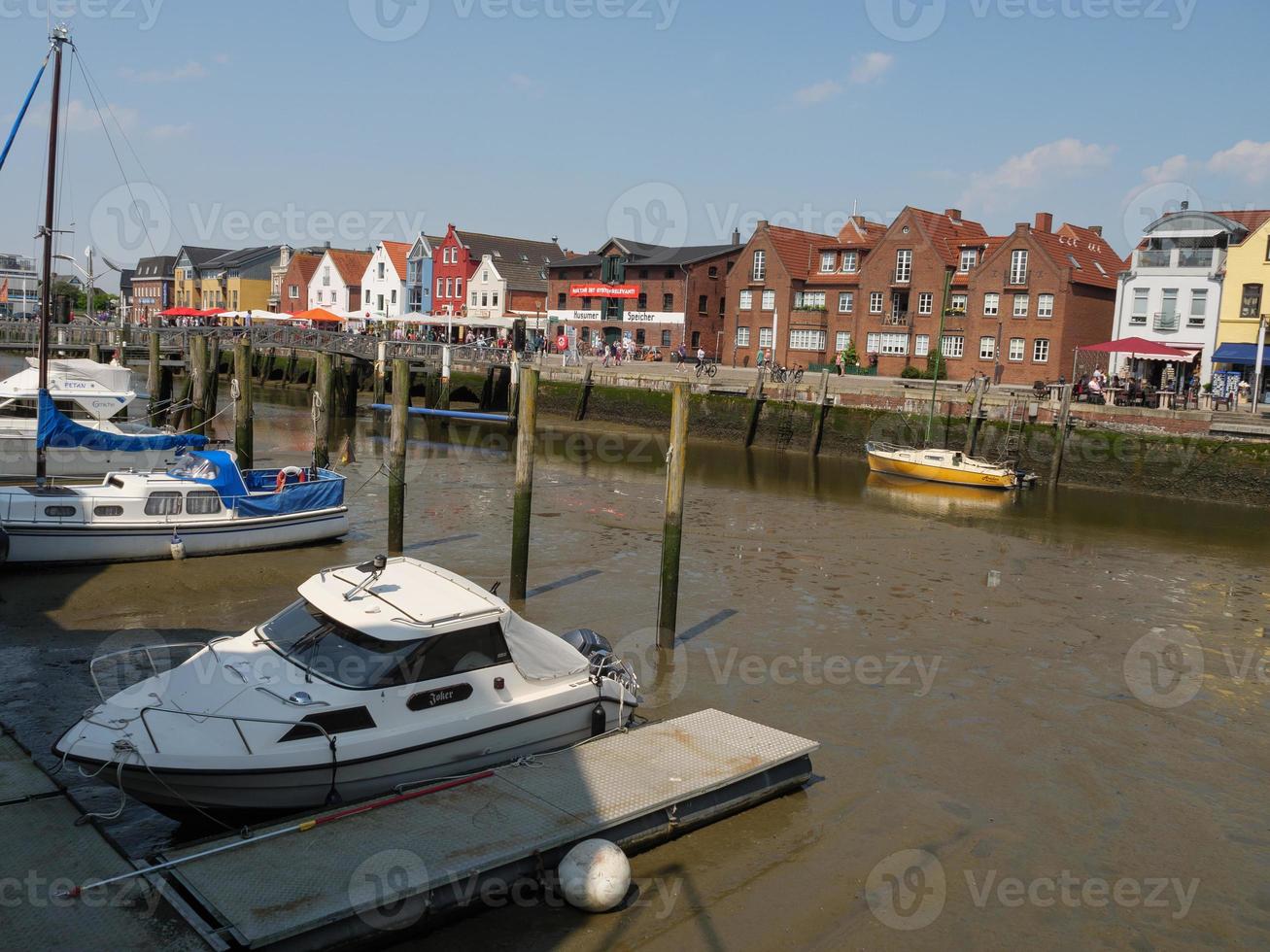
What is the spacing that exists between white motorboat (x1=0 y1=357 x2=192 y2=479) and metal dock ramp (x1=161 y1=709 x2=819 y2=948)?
18.1 meters

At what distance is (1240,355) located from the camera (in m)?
38.1

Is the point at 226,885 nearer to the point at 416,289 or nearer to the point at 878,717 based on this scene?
the point at 878,717

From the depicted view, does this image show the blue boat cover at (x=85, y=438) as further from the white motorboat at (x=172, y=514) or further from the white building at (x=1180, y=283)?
the white building at (x=1180, y=283)

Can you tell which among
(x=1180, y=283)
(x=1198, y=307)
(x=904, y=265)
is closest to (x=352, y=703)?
(x=1198, y=307)

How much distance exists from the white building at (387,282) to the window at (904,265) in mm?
41405

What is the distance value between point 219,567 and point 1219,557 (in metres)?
20.8

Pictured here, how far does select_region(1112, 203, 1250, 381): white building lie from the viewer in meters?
41.1

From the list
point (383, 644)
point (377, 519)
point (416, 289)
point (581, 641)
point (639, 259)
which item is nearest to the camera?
point (383, 644)

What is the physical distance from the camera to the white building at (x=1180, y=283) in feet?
135

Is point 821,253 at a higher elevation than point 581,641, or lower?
higher

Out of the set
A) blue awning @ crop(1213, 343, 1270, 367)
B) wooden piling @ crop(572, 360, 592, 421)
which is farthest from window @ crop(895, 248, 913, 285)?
wooden piling @ crop(572, 360, 592, 421)

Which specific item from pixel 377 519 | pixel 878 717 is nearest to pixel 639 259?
pixel 377 519

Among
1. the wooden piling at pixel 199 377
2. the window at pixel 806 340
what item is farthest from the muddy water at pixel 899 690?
the window at pixel 806 340

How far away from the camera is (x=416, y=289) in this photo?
3125 inches
